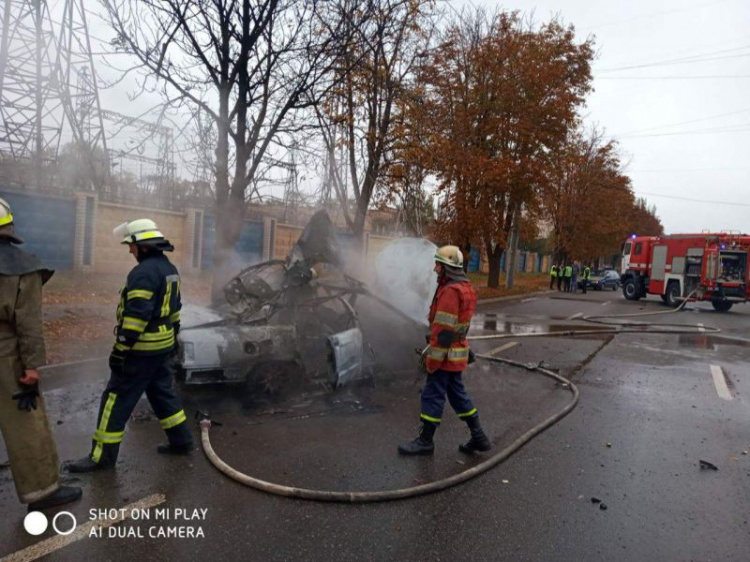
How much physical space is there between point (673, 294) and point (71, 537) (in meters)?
22.7

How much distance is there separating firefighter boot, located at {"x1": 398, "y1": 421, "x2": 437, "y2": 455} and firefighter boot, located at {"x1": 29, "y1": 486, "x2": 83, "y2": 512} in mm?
2278

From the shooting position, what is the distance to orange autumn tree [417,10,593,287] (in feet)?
58.9

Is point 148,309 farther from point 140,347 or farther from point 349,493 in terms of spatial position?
point 349,493

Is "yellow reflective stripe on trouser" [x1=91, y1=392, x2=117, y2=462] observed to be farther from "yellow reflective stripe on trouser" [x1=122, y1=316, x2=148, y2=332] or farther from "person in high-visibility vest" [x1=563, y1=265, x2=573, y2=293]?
"person in high-visibility vest" [x1=563, y1=265, x2=573, y2=293]

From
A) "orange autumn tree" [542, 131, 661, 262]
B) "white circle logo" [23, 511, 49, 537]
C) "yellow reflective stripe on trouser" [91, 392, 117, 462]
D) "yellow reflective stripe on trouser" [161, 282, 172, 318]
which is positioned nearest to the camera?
"white circle logo" [23, 511, 49, 537]

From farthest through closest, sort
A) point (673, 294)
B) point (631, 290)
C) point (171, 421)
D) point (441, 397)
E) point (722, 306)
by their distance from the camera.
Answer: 1. point (631, 290)
2. point (673, 294)
3. point (722, 306)
4. point (441, 397)
5. point (171, 421)

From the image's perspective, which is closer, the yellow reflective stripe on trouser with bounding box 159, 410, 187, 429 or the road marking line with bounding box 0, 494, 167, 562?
the road marking line with bounding box 0, 494, 167, 562

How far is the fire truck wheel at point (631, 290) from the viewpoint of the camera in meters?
23.7

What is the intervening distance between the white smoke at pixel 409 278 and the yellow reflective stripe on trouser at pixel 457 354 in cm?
251

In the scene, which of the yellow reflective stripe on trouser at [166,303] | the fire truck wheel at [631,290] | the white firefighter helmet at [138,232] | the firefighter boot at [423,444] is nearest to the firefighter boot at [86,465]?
the yellow reflective stripe on trouser at [166,303]

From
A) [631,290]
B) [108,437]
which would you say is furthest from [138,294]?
[631,290]

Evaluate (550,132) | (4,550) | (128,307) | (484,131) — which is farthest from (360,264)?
(550,132)

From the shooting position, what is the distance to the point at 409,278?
712 centimetres

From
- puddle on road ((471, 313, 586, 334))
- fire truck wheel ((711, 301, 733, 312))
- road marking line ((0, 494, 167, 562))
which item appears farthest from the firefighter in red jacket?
fire truck wheel ((711, 301, 733, 312))
